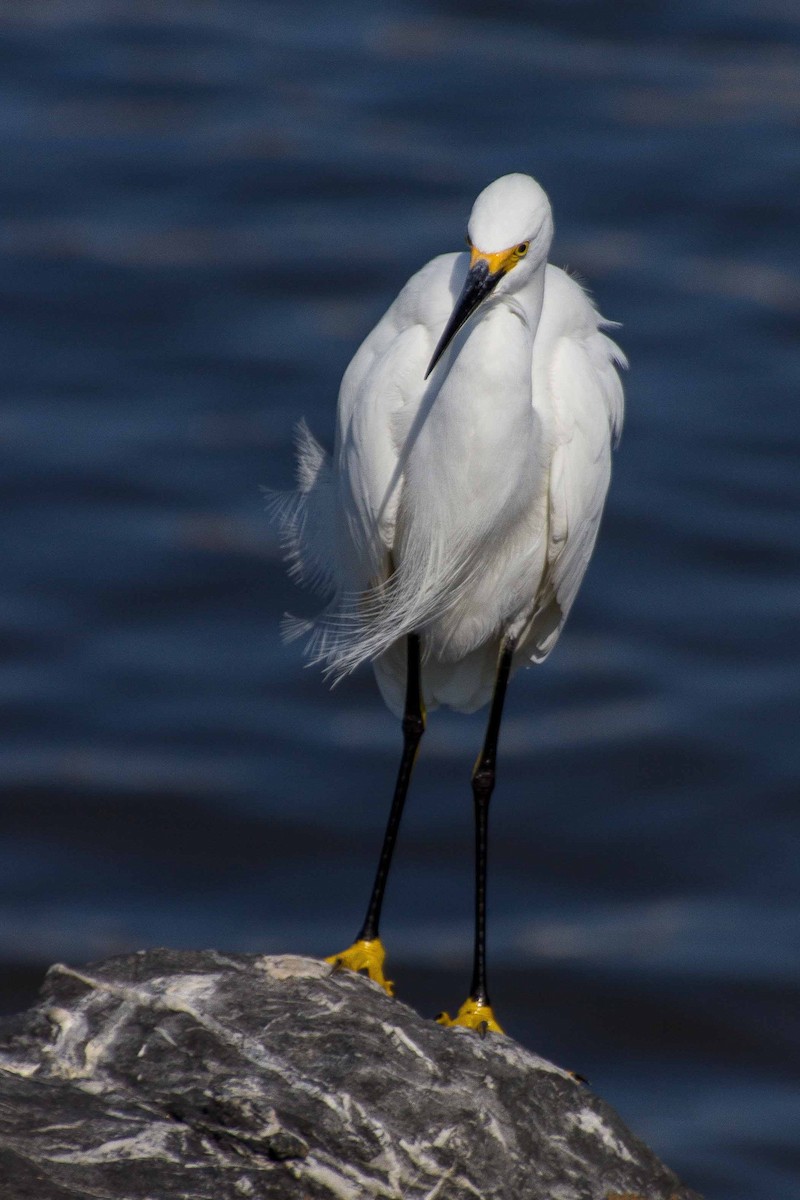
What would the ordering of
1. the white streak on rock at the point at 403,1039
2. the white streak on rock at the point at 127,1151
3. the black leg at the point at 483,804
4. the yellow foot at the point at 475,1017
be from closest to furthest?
the white streak on rock at the point at 127,1151, the white streak on rock at the point at 403,1039, the yellow foot at the point at 475,1017, the black leg at the point at 483,804

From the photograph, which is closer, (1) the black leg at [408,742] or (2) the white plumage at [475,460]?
(2) the white plumage at [475,460]

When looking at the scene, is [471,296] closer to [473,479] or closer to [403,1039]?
[473,479]

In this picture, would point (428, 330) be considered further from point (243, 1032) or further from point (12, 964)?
point (12, 964)

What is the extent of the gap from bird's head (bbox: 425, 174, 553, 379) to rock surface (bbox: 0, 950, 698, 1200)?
1.43 m

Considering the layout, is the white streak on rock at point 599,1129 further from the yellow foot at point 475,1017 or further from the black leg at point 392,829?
the black leg at point 392,829

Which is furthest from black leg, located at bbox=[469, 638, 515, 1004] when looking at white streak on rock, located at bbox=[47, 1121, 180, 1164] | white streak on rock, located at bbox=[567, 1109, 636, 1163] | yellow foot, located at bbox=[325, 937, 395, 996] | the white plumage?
white streak on rock, located at bbox=[47, 1121, 180, 1164]

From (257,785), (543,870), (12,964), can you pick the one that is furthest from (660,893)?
(12,964)

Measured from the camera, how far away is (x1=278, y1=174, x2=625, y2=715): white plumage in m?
4.36

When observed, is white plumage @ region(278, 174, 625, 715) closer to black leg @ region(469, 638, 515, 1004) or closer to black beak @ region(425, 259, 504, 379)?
black beak @ region(425, 259, 504, 379)

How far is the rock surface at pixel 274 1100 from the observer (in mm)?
3410

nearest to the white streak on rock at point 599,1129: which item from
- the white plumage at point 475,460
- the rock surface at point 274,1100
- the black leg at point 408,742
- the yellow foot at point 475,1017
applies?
the rock surface at point 274,1100

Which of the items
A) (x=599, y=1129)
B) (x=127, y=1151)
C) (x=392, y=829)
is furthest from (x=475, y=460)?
(x=127, y=1151)

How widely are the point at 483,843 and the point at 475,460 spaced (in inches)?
48.3

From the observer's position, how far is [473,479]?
4578 mm
